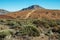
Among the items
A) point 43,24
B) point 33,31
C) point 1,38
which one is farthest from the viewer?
point 43,24

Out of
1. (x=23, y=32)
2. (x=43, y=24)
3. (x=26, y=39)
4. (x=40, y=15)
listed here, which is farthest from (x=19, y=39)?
(x=40, y=15)

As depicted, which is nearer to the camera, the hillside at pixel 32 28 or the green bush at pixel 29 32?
the hillside at pixel 32 28

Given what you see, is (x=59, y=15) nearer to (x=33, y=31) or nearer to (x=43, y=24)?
(x=43, y=24)

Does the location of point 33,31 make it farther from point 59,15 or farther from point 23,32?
point 59,15

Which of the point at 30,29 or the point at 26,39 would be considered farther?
the point at 30,29

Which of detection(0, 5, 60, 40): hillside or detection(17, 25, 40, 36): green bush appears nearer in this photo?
detection(0, 5, 60, 40): hillside

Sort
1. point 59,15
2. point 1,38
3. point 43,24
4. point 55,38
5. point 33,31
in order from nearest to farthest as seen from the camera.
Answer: point 1,38 → point 55,38 → point 33,31 → point 43,24 → point 59,15

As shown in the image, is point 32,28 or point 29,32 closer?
point 29,32

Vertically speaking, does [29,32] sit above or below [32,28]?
below

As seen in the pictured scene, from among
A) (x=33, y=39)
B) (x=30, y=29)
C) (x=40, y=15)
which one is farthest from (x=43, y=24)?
(x=40, y=15)
